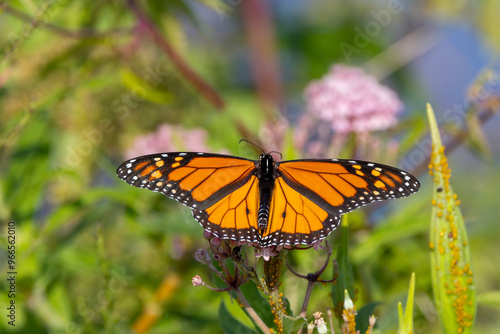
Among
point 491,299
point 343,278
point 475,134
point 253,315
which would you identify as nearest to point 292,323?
point 253,315

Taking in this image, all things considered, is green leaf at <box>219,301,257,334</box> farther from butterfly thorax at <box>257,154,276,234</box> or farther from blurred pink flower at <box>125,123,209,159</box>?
blurred pink flower at <box>125,123,209,159</box>

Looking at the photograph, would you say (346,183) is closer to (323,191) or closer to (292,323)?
(323,191)

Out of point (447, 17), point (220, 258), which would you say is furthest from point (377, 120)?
point (220, 258)

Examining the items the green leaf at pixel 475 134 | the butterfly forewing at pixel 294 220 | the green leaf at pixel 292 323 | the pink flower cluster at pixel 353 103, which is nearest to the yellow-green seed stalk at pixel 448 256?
the butterfly forewing at pixel 294 220

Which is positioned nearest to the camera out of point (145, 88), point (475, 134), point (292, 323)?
point (292, 323)

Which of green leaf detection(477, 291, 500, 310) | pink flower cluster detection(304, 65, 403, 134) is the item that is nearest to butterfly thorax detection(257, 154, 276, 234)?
green leaf detection(477, 291, 500, 310)
